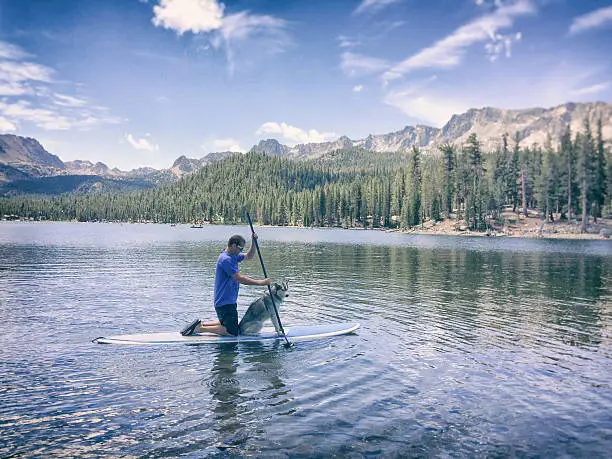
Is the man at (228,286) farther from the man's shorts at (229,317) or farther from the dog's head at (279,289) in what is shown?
the dog's head at (279,289)

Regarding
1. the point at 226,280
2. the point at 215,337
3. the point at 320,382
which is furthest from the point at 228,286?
the point at 320,382

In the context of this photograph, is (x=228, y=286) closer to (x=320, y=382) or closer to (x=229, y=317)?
(x=229, y=317)

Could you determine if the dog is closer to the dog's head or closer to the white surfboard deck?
the dog's head

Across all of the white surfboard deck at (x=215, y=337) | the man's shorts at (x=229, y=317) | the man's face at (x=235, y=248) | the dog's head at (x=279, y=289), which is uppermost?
the man's face at (x=235, y=248)

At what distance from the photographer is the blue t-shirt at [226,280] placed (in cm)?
1577

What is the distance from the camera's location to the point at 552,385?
42.3 ft

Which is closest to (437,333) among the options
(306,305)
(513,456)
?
(306,305)

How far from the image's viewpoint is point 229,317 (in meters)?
16.5

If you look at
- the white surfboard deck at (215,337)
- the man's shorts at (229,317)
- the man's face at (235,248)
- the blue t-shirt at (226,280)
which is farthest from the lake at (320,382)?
the man's face at (235,248)

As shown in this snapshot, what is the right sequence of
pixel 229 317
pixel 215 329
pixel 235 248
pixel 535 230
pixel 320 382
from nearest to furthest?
pixel 320 382 < pixel 235 248 < pixel 229 317 < pixel 215 329 < pixel 535 230

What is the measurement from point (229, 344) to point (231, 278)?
2.54 m

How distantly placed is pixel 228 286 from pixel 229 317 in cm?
132

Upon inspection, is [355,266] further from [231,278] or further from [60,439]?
[60,439]

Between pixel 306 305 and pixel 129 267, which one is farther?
pixel 129 267
